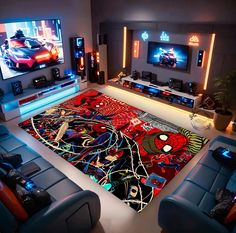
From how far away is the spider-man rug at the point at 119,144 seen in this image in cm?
284

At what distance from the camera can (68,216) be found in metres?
1.88

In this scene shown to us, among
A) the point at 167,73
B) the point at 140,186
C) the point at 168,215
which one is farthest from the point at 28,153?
the point at 167,73

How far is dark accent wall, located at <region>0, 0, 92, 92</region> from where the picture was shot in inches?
162

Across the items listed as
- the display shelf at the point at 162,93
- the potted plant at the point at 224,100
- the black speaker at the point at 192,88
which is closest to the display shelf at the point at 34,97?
the display shelf at the point at 162,93

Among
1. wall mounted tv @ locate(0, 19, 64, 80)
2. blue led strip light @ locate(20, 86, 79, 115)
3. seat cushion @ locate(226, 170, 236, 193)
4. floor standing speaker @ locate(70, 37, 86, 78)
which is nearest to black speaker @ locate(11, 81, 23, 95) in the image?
wall mounted tv @ locate(0, 19, 64, 80)

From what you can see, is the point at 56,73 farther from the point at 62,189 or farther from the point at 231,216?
the point at 231,216

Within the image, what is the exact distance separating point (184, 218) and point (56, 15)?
4644 millimetres

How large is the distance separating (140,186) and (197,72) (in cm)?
266

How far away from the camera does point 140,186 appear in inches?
109

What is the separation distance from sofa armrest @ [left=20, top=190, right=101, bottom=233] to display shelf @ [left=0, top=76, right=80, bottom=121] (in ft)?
9.39

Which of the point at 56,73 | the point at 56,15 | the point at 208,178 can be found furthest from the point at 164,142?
the point at 56,15

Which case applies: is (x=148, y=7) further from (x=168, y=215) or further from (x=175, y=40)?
(x=168, y=215)

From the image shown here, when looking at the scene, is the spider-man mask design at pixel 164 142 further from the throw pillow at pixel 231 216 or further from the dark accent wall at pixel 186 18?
the throw pillow at pixel 231 216

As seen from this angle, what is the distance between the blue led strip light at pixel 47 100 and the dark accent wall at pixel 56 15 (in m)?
0.46
